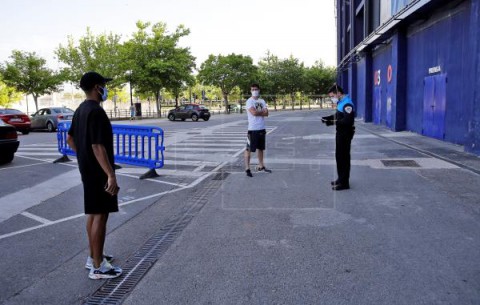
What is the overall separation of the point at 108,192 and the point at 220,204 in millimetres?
2927

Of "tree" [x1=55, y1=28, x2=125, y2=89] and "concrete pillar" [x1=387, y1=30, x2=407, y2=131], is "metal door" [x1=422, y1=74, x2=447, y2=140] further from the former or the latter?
"tree" [x1=55, y1=28, x2=125, y2=89]

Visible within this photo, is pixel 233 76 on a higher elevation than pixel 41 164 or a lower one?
higher

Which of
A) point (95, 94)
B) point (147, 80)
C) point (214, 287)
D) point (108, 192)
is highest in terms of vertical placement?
point (147, 80)

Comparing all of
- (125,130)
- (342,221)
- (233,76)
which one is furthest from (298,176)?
(233,76)

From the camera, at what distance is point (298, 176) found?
891 centimetres

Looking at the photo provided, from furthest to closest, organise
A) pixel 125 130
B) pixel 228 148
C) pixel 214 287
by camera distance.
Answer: pixel 228 148 < pixel 125 130 < pixel 214 287

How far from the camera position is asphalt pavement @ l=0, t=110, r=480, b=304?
354cm

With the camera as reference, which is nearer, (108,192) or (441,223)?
(108,192)

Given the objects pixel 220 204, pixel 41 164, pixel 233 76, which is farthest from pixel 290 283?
pixel 233 76

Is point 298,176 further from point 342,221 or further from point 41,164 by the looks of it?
point 41,164

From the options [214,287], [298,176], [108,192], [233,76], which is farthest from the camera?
[233,76]

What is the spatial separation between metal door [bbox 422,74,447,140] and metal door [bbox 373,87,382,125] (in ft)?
25.3

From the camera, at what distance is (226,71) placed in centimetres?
5841

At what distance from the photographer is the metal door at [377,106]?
956 inches
